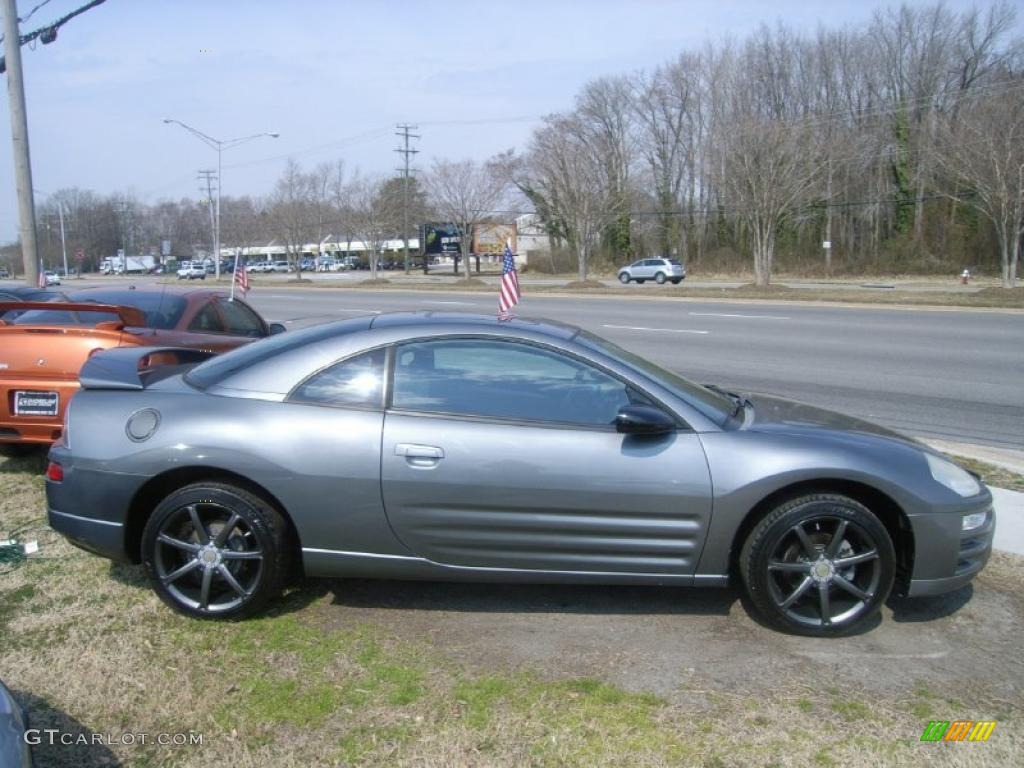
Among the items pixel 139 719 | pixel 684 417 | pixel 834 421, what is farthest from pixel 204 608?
pixel 834 421

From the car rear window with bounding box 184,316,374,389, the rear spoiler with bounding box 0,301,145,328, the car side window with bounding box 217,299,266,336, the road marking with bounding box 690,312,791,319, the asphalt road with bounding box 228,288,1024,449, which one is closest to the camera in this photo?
the car rear window with bounding box 184,316,374,389

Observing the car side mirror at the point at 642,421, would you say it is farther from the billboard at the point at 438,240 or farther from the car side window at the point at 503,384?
the billboard at the point at 438,240

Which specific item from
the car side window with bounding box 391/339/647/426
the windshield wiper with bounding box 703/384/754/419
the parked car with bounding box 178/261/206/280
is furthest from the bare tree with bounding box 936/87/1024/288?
the parked car with bounding box 178/261/206/280

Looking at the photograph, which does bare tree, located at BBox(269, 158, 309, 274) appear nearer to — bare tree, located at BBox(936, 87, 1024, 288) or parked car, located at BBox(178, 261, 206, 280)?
parked car, located at BBox(178, 261, 206, 280)

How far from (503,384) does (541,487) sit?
21.5 inches

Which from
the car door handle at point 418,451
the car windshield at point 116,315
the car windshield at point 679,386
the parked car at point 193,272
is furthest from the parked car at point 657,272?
the car door handle at point 418,451

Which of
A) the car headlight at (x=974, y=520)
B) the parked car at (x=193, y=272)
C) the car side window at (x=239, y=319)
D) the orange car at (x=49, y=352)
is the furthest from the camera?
the parked car at (x=193, y=272)

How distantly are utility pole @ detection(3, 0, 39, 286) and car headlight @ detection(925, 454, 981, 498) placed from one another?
16.1 metres

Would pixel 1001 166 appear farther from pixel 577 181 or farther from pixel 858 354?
pixel 858 354

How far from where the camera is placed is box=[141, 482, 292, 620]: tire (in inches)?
150

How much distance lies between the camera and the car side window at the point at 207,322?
805 cm

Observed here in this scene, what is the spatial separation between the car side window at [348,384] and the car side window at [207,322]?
4474 millimetres

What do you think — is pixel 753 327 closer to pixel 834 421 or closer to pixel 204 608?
pixel 834 421

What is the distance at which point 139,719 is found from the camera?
315cm
